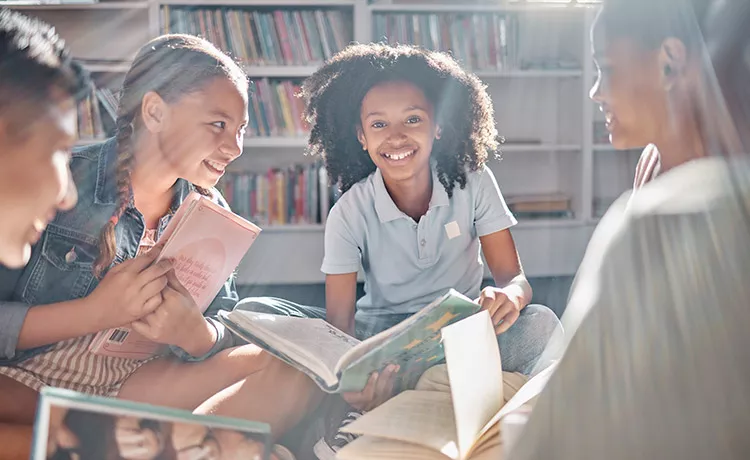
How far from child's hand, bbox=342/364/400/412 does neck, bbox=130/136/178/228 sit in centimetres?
46

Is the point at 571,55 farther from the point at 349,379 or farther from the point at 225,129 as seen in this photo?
the point at 349,379

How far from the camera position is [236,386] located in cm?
102

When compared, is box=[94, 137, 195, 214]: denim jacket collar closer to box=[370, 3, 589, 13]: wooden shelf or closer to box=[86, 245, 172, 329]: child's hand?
box=[86, 245, 172, 329]: child's hand

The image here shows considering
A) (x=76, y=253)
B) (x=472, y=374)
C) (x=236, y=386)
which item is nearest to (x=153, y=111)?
(x=76, y=253)

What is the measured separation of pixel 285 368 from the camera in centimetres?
106

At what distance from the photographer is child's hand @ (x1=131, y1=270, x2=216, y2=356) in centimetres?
96

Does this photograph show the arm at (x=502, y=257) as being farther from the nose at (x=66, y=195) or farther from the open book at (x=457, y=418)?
the nose at (x=66, y=195)

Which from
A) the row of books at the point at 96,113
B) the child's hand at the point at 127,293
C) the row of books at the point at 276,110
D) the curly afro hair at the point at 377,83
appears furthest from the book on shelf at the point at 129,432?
the row of books at the point at 96,113

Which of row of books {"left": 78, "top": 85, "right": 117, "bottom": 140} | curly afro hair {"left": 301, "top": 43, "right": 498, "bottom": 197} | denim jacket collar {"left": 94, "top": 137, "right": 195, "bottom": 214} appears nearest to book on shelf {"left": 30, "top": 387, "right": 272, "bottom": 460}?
denim jacket collar {"left": 94, "top": 137, "right": 195, "bottom": 214}

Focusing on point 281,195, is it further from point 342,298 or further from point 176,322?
point 176,322

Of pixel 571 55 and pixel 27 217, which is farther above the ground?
pixel 571 55

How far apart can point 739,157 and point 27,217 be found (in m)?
0.65

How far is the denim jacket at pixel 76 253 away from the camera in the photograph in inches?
38.6

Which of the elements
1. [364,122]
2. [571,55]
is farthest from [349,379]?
[571,55]
